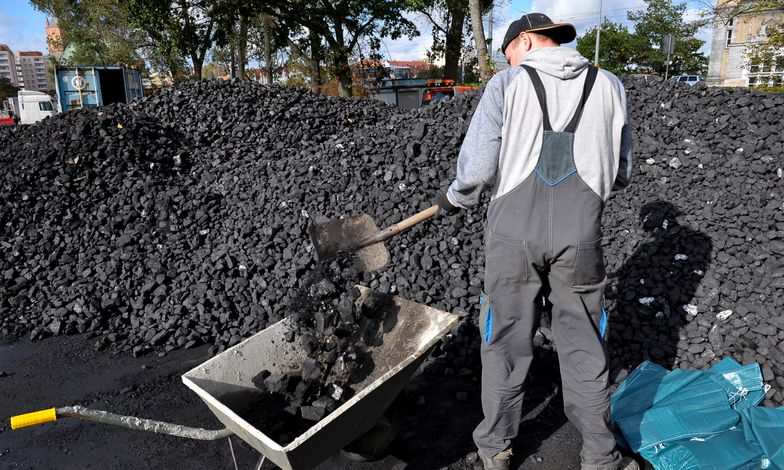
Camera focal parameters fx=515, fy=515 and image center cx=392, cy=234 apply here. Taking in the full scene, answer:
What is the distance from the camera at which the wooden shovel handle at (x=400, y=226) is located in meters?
2.74

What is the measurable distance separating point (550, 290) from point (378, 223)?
241 cm

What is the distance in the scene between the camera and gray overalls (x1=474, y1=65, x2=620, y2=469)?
7.19 ft

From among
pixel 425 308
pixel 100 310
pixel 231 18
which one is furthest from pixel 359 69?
pixel 425 308

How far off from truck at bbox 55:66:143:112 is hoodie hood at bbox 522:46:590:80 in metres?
14.9

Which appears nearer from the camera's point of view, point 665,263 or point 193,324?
point 665,263

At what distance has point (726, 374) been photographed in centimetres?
301

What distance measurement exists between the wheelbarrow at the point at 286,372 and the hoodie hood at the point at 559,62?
52.1 inches

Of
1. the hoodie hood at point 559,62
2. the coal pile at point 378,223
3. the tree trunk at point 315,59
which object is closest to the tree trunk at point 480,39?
the coal pile at point 378,223

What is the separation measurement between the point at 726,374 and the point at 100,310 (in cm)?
489

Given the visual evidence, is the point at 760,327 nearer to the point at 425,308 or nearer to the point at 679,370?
the point at 679,370

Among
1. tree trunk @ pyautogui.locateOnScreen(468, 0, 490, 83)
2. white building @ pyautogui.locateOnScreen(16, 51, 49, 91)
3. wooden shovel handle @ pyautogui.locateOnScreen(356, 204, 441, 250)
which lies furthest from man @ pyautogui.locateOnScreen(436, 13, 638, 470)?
white building @ pyautogui.locateOnScreen(16, 51, 49, 91)

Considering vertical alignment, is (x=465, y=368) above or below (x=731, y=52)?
below

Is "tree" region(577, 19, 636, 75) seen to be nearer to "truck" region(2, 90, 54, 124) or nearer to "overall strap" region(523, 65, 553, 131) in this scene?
"truck" region(2, 90, 54, 124)

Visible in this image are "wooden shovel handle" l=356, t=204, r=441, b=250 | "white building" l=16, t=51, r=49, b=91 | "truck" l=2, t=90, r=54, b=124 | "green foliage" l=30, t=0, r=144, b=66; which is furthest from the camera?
"white building" l=16, t=51, r=49, b=91
